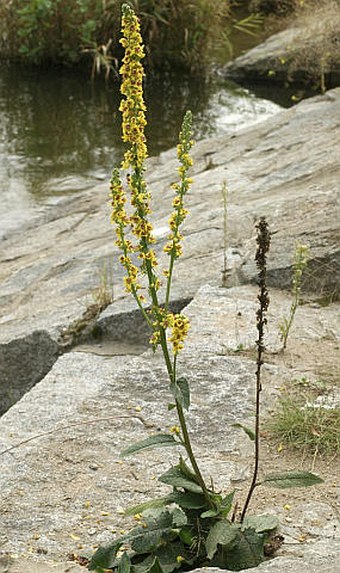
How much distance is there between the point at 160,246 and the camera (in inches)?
197

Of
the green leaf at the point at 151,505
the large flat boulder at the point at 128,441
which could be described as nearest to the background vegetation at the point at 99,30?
the large flat boulder at the point at 128,441

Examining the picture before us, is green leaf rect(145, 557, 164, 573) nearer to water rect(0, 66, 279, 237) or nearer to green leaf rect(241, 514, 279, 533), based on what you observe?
green leaf rect(241, 514, 279, 533)

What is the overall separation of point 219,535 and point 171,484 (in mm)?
163

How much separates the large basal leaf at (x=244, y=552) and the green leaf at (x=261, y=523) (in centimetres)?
4

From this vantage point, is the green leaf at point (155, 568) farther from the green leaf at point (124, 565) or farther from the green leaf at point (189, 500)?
the green leaf at point (189, 500)

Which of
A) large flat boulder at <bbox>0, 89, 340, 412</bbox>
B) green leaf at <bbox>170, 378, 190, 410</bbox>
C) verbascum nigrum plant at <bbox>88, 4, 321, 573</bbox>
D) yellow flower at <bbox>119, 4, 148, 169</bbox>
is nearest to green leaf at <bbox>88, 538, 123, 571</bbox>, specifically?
verbascum nigrum plant at <bbox>88, 4, 321, 573</bbox>

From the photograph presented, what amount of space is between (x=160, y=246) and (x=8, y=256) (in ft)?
4.38

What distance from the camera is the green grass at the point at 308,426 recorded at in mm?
3000

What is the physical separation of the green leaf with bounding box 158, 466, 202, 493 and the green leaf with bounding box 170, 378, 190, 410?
19 centimetres

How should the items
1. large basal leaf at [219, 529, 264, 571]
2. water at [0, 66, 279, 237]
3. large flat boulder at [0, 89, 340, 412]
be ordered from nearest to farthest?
large basal leaf at [219, 529, 264, 571]
large flat boulder at [0, 89, 340, 412]
water at [0, 66, 279, 237]

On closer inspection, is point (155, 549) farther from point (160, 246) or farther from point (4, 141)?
point (4, 141)

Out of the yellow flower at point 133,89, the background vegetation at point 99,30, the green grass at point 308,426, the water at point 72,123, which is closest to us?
the yellow flower at point 133,89

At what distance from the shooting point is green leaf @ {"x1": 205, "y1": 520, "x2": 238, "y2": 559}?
2.40 metres

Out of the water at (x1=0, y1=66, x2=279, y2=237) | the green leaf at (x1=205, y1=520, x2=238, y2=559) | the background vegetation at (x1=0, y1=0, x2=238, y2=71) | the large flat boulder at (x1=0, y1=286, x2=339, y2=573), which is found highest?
the green leaf at (x1=205, y1=520, x2=238, y2=559)
